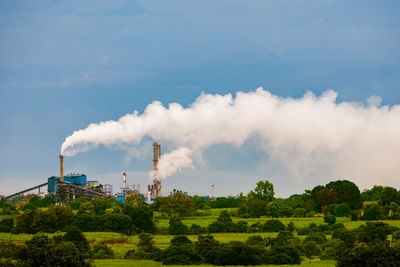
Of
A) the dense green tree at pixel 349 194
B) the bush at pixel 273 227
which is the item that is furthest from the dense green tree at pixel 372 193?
the bush at pixel 273 227

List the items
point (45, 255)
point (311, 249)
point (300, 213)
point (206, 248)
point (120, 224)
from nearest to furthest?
point (45, 255) < point (206, 248) < point (311, 249) < point (120, 224) < point (300, 213)

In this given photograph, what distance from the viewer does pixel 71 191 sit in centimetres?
15262

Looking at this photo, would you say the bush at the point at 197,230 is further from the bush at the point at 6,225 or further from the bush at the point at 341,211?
the bush at the point at 341,211

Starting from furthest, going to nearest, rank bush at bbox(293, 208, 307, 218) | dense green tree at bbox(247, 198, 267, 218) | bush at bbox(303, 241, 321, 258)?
dense green tree at bbox(247, 198, 267, 218)
bush at bbox(293, 208, 307, 218)
bush at bbox(303, 241, 321, 258)

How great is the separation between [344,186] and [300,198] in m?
20.8

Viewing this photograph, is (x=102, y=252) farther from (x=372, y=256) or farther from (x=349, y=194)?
(x=349, y=194)

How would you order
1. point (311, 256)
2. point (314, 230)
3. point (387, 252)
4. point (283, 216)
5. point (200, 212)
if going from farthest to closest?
point (200, 212)
point (283, 216)
point (314, 230)
point (311, 256)
point (387, 252)

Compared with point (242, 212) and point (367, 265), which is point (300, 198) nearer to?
point (242, 212)

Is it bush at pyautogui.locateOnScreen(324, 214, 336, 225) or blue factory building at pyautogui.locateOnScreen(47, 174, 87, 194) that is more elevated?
blue factory building at pyautogui.locateOnScreen(47, 174, 87, 194)

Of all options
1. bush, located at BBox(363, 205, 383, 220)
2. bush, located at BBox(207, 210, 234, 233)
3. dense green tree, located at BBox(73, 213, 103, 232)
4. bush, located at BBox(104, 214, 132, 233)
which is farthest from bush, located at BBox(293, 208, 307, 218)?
dense green tree, located at BBox(73, 213, 103, 232)

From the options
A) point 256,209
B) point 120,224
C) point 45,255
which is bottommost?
point 45,255

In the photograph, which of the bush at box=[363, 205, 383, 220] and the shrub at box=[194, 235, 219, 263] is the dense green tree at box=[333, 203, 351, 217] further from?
the shrub at box=[194, 235, 219, 263]

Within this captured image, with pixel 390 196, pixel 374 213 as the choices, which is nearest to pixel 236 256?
pixel 374 213

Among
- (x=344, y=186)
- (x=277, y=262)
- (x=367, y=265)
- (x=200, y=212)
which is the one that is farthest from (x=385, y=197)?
(x=367, y=265)
